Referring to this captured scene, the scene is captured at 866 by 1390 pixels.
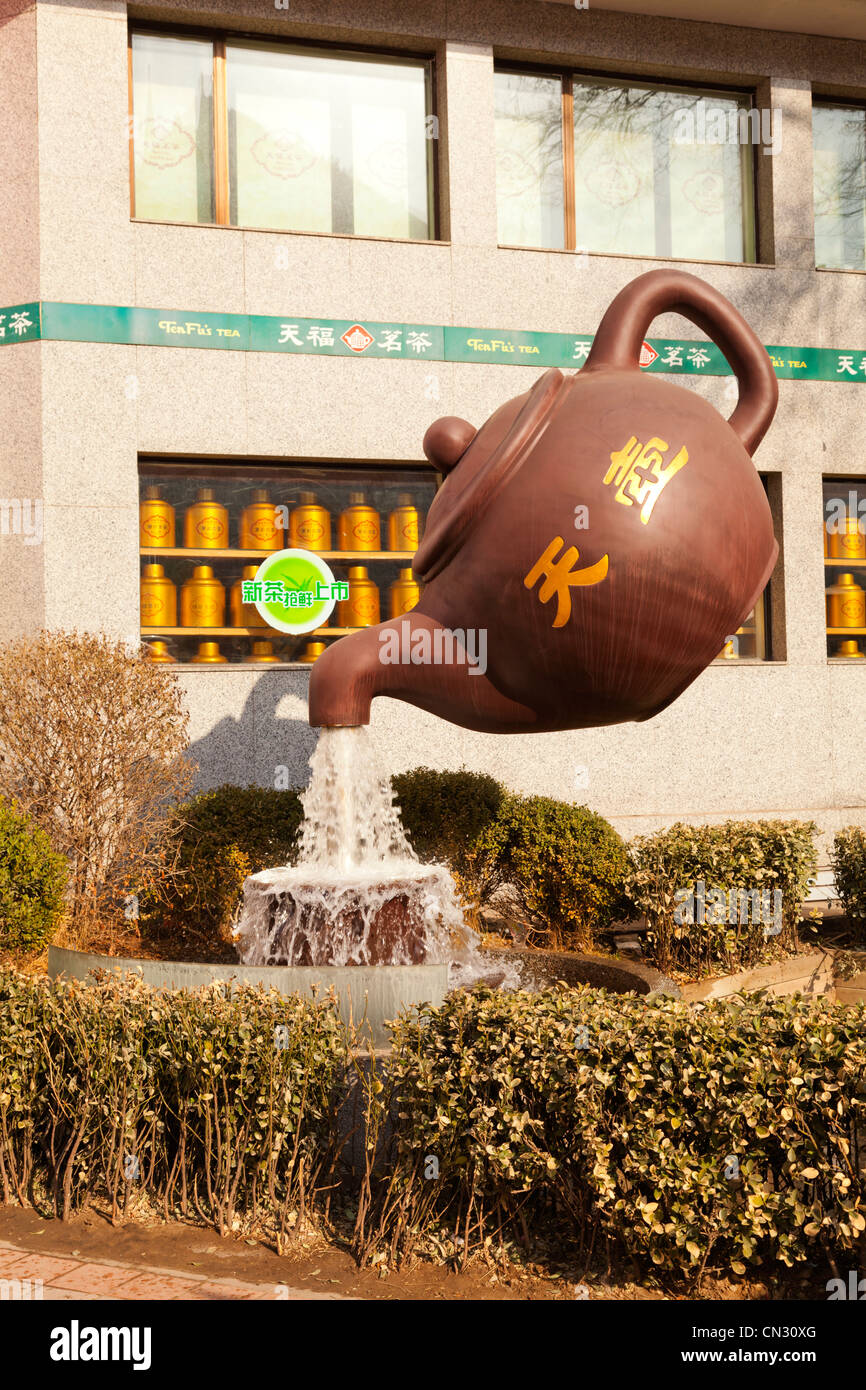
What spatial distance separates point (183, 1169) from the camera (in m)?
4.13

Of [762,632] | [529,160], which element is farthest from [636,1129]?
[529,160]

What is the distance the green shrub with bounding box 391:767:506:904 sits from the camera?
7.95 m

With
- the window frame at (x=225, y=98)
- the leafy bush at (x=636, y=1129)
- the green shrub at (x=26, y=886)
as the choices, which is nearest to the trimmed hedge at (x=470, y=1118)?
the leafy bush at (x=636, y=1129)

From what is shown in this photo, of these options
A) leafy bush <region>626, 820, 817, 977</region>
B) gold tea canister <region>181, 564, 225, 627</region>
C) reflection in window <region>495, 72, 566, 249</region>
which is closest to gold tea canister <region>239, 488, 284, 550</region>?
gold tea canister <region>181, 564, 225, 627</region>

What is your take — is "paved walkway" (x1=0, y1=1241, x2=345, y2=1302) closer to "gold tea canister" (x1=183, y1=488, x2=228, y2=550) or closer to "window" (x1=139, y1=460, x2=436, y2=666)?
"window" (x1=139, y1=460, x2=436, y2=666)

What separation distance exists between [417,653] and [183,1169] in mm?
→ 2027

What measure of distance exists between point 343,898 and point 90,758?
8.49ft

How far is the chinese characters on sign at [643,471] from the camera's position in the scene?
425 centimetres

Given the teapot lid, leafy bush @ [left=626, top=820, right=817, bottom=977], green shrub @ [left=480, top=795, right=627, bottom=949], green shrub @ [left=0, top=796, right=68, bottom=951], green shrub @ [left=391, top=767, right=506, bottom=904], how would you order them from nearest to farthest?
the teapot lid → green shrub @ [left=0, top=796, right=68, bottom=951] → leafy bush @ [left=626, top=820, right=817, bottom=977] → green shrub @ [left=480, top=795, right=627, bottom=949] → green shrub @ [left=391, top=767, right=506, bottom=904]

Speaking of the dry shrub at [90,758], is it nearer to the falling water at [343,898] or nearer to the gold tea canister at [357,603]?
the falling water at [343,898]

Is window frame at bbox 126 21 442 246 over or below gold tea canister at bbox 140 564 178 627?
over

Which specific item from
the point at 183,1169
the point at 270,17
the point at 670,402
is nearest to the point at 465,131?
the point at 270,17

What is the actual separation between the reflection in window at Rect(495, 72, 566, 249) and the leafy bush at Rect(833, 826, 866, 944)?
5.79m

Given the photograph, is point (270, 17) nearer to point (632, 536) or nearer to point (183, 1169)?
point (632, 536)
